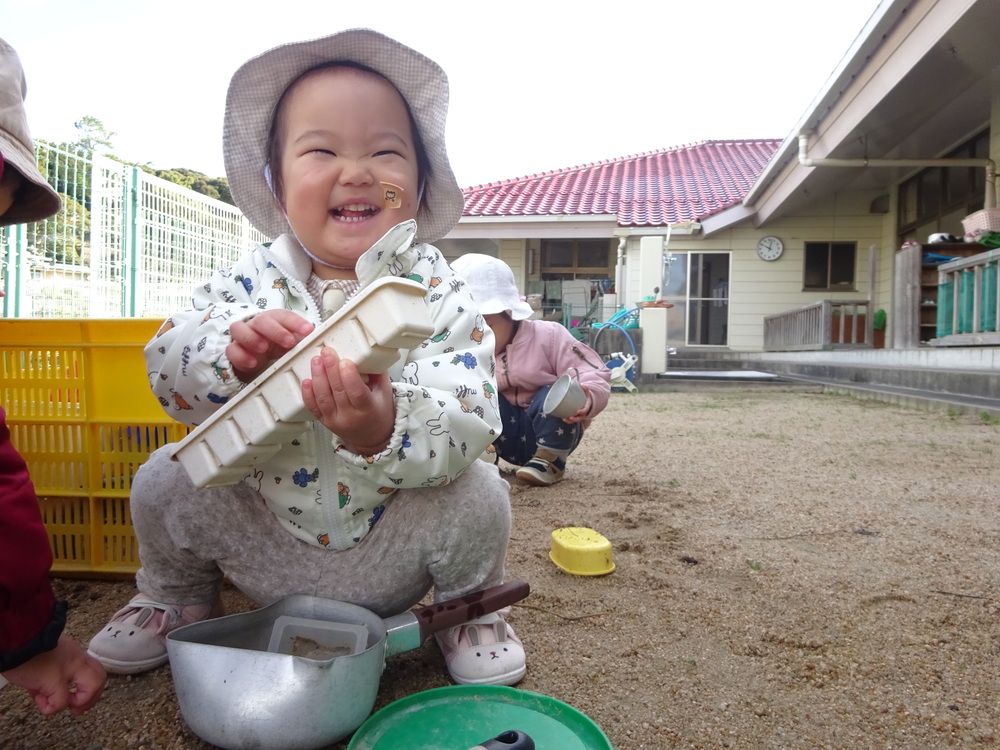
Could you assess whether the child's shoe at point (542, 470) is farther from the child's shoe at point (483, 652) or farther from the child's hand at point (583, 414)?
the child's shoe at point (483, 652)

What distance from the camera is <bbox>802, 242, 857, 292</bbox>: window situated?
35.1 feet

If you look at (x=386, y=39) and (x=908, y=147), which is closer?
(x=386, y=39)

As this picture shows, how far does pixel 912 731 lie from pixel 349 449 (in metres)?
0.87

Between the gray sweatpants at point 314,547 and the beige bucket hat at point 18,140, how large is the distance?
0.45 metres

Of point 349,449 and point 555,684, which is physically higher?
point 349,449

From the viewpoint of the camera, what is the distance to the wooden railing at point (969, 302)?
196 inches

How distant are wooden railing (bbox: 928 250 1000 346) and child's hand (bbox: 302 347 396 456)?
17.3ft

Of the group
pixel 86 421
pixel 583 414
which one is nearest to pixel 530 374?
pixel 583 414

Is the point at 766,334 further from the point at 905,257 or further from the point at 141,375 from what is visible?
the point at 141,375

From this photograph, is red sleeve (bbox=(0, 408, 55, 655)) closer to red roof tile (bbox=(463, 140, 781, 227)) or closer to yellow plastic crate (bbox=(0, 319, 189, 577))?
yellow plastic crate (bbox=(0, 319, 189, 577))

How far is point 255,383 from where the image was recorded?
89cm

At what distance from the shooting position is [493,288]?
2.65m

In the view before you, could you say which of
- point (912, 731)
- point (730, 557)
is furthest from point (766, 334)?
point (912, 731)

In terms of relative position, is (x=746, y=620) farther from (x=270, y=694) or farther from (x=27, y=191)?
(x=27, y=191)
